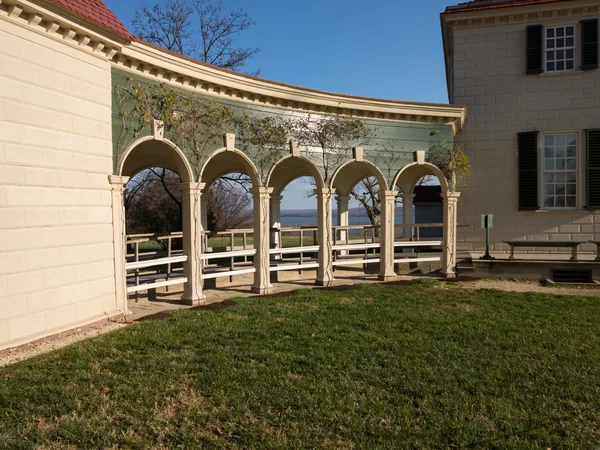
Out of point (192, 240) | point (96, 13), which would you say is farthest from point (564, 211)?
point (96, 13)

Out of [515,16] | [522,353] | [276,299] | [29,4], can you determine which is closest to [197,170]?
[276,299]

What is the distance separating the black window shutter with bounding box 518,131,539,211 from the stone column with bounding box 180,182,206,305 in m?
10.1

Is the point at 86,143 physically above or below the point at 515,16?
below

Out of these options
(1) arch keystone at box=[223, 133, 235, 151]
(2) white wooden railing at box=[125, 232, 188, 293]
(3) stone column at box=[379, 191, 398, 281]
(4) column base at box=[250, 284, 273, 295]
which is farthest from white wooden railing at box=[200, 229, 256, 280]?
(3) stone column at box=[379, 191, 398, 281]

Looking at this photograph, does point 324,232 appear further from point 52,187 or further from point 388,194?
point 52,187

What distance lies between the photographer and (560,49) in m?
13.6

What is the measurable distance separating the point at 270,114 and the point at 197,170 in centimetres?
255

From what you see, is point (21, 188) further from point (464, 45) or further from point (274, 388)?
point (464, 45)

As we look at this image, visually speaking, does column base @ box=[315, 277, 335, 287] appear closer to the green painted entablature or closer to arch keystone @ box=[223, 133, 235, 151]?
the green painted entablature

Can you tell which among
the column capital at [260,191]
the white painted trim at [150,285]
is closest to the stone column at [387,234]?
the column capital at [260,191]

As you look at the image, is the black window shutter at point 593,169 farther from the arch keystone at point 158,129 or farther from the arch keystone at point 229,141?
the arch keystone at point 158,129

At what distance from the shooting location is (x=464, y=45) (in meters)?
14.4

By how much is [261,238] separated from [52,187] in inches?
195

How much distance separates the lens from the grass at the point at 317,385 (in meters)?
4.01
